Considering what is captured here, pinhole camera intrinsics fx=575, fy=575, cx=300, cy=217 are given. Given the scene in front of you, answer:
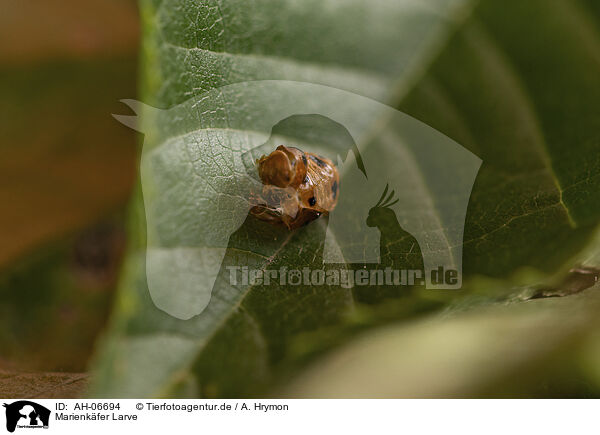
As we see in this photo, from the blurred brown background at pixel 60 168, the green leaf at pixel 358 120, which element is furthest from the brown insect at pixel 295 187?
the blurred brown background at pixel 60 168

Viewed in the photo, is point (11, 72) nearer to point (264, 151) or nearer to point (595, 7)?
point (264, 151)

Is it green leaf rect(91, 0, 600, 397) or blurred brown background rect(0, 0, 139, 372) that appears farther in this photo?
blurred brown background rect(0, 0, 139, 372)

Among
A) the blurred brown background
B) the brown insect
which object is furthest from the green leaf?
the blurred brown background

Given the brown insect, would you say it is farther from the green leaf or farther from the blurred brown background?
the blurred brown background
